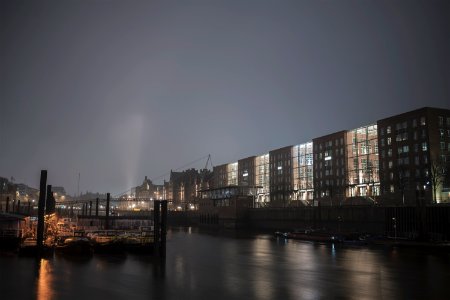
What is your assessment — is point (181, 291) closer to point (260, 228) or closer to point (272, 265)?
point (272, 265)

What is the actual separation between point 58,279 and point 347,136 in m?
117

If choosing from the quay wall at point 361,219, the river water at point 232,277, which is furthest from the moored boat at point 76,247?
the quay wall at point 361,219

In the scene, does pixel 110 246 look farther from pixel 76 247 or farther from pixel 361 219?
pixel 361 219

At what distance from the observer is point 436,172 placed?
326 ft

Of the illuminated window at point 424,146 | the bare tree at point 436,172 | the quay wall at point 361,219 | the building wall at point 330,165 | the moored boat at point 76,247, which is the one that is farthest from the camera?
the building wall at point 330,165

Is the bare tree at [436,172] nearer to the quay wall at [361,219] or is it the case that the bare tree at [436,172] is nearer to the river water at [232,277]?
the quay wall at [361,219]

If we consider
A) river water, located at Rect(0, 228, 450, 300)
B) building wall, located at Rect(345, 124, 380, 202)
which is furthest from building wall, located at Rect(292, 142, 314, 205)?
river water, located at Rect(0, 228, 450, 300)

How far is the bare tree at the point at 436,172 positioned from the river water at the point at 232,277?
40.3 meters

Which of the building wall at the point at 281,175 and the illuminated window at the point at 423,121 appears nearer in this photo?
the illuminated window at the point at 423,121

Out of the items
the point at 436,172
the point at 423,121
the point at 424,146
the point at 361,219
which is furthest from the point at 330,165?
the point at 361,219

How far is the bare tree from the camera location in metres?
97.4

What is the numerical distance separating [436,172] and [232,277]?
2932 inches

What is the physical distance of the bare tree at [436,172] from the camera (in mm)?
97375

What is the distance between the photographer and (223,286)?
123 ft
